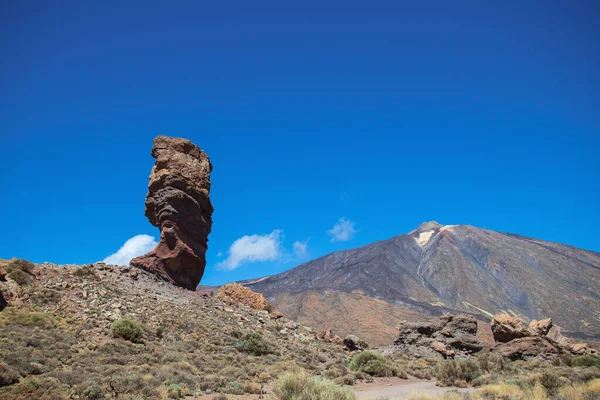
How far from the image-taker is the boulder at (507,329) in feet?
91.7

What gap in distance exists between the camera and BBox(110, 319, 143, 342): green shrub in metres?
17.6

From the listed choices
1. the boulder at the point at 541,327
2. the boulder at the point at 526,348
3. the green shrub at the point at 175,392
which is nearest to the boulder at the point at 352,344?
the boulder at the point at 526,348

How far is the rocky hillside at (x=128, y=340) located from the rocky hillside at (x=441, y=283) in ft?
113

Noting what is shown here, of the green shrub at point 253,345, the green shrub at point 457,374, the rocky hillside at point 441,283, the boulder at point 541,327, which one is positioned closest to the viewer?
the green shrub at point 457,374

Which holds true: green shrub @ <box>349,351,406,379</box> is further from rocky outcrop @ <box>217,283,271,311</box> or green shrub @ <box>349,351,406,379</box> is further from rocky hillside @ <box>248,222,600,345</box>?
rocky hillside @ <box>248,222,600,345</box>

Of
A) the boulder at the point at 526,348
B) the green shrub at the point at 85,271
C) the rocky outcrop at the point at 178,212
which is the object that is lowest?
the boulder at the point at 526,348

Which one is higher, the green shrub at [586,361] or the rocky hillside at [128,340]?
the rocky hillside at [128,340]

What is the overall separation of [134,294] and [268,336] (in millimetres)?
8201

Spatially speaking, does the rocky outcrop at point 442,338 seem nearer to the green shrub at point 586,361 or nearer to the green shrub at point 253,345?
the green shrub at point 586,361

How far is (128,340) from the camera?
1755 cm

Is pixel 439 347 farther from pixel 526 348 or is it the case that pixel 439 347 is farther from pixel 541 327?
pixel 541 327

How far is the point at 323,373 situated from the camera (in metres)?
18.2

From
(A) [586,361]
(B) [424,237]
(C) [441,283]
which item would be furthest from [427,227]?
(A) [586,361]

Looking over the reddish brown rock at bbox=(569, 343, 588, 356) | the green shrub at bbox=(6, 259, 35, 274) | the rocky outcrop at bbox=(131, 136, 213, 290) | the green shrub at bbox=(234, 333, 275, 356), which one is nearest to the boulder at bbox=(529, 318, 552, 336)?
the reddish brown rock at bbox=(569, 343, 588, 356)
